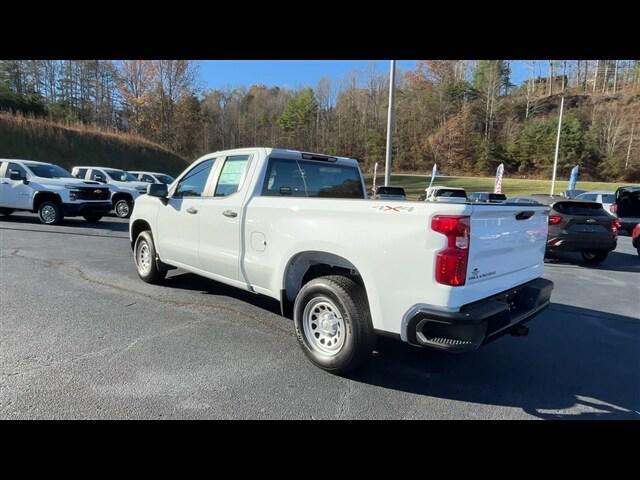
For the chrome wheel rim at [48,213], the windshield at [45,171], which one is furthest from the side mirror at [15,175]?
the chrome wheel rim at [48,213]

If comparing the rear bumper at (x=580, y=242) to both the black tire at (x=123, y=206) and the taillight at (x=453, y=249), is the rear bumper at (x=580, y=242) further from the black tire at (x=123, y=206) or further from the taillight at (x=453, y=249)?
the black tire at (x=123, y=206)

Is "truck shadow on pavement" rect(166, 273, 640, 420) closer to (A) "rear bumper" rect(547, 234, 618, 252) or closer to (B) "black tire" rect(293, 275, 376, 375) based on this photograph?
(B) "black tire" rect(293, 275, 376, 375)

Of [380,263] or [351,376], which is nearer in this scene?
[380,263]

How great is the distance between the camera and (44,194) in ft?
39.2

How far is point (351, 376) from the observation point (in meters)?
3.37

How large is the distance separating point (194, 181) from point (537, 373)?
4.45 metres

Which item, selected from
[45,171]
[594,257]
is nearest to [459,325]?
[594,257]

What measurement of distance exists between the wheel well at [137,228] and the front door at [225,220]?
187cm

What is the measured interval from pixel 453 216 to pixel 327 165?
2.45 m

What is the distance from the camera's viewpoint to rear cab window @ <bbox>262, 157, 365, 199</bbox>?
4359mm

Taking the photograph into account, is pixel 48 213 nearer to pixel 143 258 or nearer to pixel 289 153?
pixel 143 258
